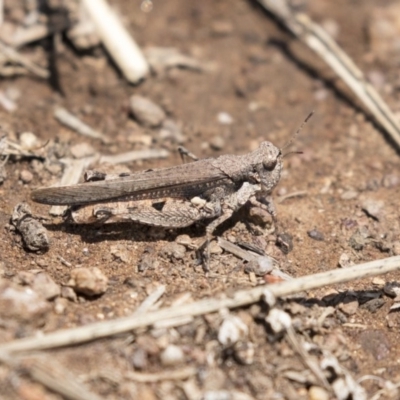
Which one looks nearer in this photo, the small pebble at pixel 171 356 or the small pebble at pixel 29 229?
the small pebble at pixel 171 356

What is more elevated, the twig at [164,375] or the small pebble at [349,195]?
the small pebble at [349,195]

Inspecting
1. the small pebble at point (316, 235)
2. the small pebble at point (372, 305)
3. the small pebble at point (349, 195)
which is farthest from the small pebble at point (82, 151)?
the small pebble at point (372, 305)

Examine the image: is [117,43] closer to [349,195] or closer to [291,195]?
[291,195]

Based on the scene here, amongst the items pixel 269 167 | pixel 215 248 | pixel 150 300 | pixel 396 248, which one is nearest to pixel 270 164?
pixel 269 167

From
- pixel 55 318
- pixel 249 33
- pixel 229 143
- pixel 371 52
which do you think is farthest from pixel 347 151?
pixel 55 318

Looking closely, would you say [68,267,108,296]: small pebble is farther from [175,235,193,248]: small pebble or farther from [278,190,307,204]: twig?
[278,190,307,204]: twig

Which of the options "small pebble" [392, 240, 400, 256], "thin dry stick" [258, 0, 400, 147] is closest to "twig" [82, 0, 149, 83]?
"thin dry stick" [258, 0, 400, 147]

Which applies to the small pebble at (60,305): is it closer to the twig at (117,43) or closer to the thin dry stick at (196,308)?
the thin dry stick at (196,308)
